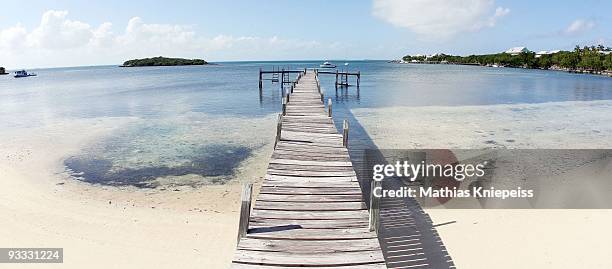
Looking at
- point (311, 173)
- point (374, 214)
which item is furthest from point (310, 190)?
point (374, 214)

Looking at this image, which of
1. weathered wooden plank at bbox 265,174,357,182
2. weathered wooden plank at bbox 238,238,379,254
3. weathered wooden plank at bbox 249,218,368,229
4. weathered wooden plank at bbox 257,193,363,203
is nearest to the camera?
weathered wooden plank at bbox 238,238,379,254

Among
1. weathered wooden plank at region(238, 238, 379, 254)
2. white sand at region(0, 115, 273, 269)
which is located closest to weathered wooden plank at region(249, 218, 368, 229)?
weathered wooden plank at region(238, 238, 379, 254)

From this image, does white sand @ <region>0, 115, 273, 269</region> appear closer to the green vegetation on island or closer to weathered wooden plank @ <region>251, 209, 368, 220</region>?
weathered wooden plank @ <region>251, 209, 368, 220</region>

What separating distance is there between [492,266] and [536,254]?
4.05 ft

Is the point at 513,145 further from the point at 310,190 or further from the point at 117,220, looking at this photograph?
the point at 117,220

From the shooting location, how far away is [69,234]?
355 inches

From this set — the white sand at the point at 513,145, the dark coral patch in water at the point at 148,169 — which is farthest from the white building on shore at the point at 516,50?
the dark coral patch in water at the point at 148,169

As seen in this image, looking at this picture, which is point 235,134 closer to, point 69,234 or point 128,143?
point 128,143

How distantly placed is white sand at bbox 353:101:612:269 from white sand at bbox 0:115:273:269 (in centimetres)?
549

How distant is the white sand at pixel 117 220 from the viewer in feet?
26.3

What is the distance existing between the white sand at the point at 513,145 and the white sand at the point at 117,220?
5.49 m

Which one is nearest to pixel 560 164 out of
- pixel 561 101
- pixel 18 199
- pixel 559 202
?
pixel 559 202

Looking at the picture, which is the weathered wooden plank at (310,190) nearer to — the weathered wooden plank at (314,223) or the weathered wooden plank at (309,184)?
the weathered wooden plank at (309,184)

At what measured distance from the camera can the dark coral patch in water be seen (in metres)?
13.1
